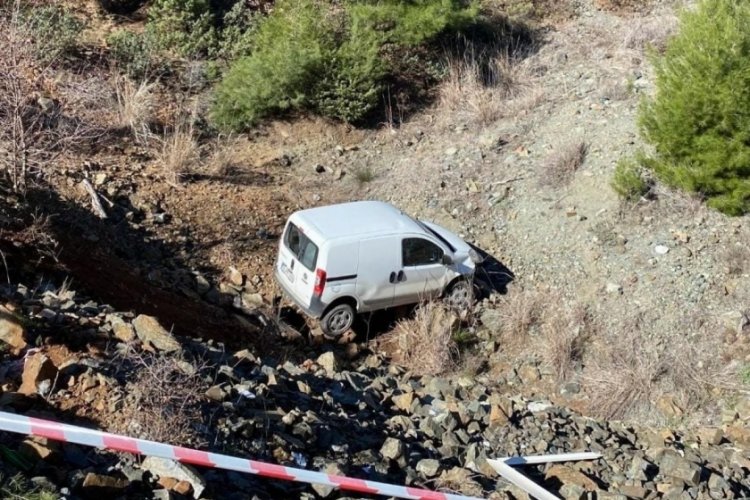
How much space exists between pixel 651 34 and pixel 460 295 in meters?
7.90

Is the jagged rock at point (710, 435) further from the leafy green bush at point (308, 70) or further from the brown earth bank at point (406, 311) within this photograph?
the leafy green bush at point (308, 70)

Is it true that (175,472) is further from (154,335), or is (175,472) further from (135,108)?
(135,108)

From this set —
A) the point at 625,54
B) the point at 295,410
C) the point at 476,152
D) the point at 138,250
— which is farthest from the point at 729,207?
the point at 138,250

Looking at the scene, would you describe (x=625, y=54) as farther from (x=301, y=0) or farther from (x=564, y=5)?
(x=301, y=0)

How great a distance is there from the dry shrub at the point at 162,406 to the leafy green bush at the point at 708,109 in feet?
24.7

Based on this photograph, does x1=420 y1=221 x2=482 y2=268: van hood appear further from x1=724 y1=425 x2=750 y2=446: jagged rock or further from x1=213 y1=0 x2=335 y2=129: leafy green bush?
x1=213 y1=0 x2=335 y2=129: leafy green bush

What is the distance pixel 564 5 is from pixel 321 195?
8.37 meters

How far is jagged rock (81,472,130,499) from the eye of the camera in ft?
17.0

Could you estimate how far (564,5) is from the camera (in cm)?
1864

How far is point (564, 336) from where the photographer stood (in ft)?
33.3

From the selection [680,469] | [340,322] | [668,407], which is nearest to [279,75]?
[340,322]

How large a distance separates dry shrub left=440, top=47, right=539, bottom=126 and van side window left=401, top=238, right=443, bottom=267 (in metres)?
4.63

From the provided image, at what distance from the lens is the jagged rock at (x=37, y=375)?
613 centimetres

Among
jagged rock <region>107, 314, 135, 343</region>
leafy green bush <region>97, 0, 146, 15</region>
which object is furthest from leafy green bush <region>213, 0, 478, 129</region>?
jagged rock <region>107, 314, 135, 343</region>
